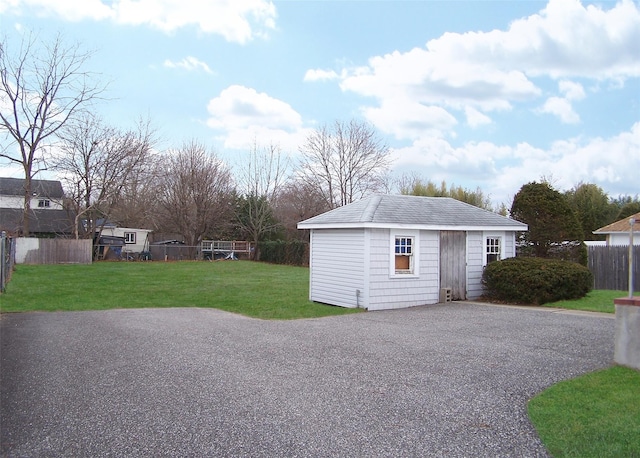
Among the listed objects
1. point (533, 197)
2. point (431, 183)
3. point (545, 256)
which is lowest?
point (545, 256)

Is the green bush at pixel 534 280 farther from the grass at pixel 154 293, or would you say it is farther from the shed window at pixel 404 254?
the grass at pixel 154 293

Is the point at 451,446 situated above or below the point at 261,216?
below

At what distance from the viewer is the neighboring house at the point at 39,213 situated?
39438mm

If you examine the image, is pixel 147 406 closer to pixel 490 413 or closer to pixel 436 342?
pixel 490 413

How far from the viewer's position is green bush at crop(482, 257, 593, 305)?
14422mm

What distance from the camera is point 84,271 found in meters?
26.6

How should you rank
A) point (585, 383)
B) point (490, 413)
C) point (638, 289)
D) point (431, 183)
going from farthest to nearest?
point (431, 183), point (638, 289), point (585, 383), point (490, 413)

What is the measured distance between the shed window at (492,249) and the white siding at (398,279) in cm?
208

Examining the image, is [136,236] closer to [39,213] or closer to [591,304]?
[39,213]

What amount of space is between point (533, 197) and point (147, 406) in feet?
55.1

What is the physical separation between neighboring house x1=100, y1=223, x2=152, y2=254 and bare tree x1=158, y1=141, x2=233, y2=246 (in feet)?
8.16

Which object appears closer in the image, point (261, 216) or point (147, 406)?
point (147, 406)

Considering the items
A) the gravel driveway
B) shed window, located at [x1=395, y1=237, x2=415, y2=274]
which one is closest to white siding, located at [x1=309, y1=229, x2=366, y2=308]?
shed window, located at [x1=395, y1=237, x2=415, y2=274]

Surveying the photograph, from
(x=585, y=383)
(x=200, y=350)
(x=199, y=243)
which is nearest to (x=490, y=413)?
(x=585, y=383)
